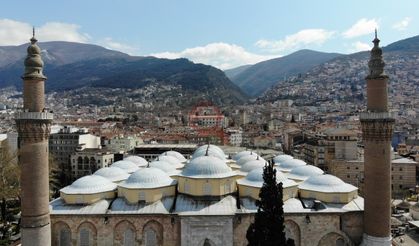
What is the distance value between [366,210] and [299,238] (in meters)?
3.53

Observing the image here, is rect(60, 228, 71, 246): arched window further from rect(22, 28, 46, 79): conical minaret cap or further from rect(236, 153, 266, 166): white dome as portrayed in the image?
rect(236, 153, 266, 166): white dome

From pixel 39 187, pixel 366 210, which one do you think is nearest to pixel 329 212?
pixel 366 210

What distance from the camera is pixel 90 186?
2038 cm

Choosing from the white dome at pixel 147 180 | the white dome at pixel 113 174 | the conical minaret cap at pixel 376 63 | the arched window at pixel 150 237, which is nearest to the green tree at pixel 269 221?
the arched window at pixel 150 237

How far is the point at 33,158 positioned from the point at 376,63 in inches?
653

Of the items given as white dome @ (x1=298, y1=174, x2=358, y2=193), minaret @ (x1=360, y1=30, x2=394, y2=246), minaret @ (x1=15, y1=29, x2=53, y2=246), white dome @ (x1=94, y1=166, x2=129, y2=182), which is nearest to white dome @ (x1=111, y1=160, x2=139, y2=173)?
white dome @ (x1=94, y1=166, x2=129, y2=182)

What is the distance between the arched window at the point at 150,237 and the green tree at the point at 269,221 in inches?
220

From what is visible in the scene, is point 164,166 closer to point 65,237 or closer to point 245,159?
point 245,159

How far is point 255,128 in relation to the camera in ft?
332

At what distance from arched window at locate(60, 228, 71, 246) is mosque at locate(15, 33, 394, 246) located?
5 cm

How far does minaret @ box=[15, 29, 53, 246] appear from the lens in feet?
54.9

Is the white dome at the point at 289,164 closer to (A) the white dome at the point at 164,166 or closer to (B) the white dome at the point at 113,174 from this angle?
(A) the white dome at the point at 164,166

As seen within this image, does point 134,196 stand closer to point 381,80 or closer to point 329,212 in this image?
point 329,212

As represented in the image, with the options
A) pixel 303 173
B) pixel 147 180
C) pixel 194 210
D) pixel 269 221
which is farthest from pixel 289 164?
pixel 269 221
